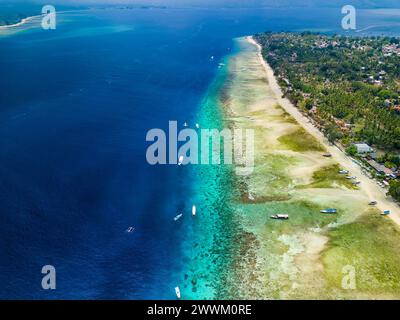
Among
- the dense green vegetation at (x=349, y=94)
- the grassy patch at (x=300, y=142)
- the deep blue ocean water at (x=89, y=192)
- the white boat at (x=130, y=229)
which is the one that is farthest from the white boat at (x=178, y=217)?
the dense green vegetation at (x=349, y=94)

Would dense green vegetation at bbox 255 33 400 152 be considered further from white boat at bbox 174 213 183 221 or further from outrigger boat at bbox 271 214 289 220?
white boat at bbox 174 213 183 221

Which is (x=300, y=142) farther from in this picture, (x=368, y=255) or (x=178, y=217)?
(x=178, y=217)

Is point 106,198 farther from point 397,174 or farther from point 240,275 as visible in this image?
point 397,174

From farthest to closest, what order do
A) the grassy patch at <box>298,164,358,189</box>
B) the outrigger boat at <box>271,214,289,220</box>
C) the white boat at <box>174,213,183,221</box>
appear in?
1. the grassy patch at <box>298,164,358,189</box>
2. the white boat at <box>174,213,183,221</box>
3. the outrigger boat at <box>271,214,289,220</box>

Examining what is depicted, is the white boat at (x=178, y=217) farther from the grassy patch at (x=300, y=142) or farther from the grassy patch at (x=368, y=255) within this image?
the grassy patch at (x=300, y=142)

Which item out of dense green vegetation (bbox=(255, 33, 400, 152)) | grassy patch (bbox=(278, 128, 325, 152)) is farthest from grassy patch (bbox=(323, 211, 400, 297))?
dense green vegetation (bbox=(255, 33, 400, 152))

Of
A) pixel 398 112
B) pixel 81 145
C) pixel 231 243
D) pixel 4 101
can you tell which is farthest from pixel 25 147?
pixel 398 112
